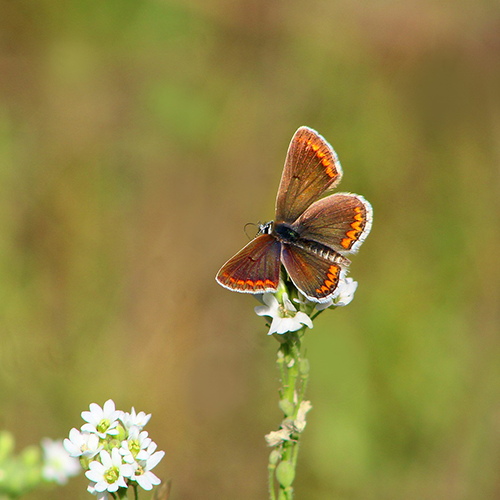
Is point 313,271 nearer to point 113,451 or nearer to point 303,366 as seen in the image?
point 303,366

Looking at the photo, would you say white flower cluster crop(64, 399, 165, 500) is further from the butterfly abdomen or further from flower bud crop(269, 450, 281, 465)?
the butterfly abdomen

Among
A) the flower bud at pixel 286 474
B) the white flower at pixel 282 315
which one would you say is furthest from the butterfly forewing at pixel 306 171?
the flower bud at pixel 286 474

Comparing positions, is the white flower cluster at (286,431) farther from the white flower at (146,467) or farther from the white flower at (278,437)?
the white flower at (146,467)

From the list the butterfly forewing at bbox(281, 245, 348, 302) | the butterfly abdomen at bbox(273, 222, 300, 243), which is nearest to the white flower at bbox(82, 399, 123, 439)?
the butterfly forewing at bbox(281, 245, 348, 302)

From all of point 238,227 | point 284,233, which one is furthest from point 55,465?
point 238,227

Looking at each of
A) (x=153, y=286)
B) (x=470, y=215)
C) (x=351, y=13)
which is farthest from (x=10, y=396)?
(x=351, y=13)
